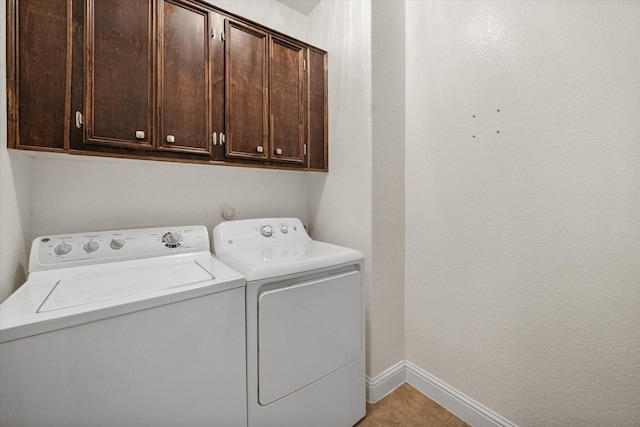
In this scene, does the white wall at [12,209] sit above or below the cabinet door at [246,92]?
below

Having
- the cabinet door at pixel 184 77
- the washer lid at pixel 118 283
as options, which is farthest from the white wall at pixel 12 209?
the cabinet door at pixel 184 77

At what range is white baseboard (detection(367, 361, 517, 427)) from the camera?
1.36 m

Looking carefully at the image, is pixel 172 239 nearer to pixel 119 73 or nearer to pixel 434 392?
pixel 119 73

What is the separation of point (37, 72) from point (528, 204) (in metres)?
2.13

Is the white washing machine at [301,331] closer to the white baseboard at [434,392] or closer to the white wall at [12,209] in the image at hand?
the white baseboard at [434,392]

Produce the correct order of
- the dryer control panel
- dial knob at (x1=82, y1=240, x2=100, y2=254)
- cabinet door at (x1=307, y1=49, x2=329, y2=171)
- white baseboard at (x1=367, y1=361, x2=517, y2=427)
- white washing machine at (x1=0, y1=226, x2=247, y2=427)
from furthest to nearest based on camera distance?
cabinet door at (x1=307, y1=49, x2=329, y2=171) → the dryer control panel → white baseboard at (x1=367, y1=361, x2=517, y2=427) → dial knob at (x1=82, y1=240, x2=100, y2=254) → white washing machine at (x1=0, y1=226, x2=247, y2=427)

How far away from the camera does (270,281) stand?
111cm

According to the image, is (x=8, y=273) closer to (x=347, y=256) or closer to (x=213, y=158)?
(x=213, y=158)

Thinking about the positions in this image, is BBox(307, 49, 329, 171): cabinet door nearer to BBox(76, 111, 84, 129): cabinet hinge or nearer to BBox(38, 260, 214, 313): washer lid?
BBox(38, 260, 214, 313): washer lid

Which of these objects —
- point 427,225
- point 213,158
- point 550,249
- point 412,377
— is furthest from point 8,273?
point 550,249

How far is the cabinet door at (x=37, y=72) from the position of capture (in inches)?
38.3

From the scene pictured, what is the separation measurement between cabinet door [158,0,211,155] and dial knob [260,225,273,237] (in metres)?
0.56

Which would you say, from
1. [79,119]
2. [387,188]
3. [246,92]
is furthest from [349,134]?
[79,119]

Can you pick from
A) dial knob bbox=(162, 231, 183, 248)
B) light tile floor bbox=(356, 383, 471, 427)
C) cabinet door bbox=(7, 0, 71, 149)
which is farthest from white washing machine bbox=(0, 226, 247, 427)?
light tile floor bbox=(356, 383, 471, 427)
